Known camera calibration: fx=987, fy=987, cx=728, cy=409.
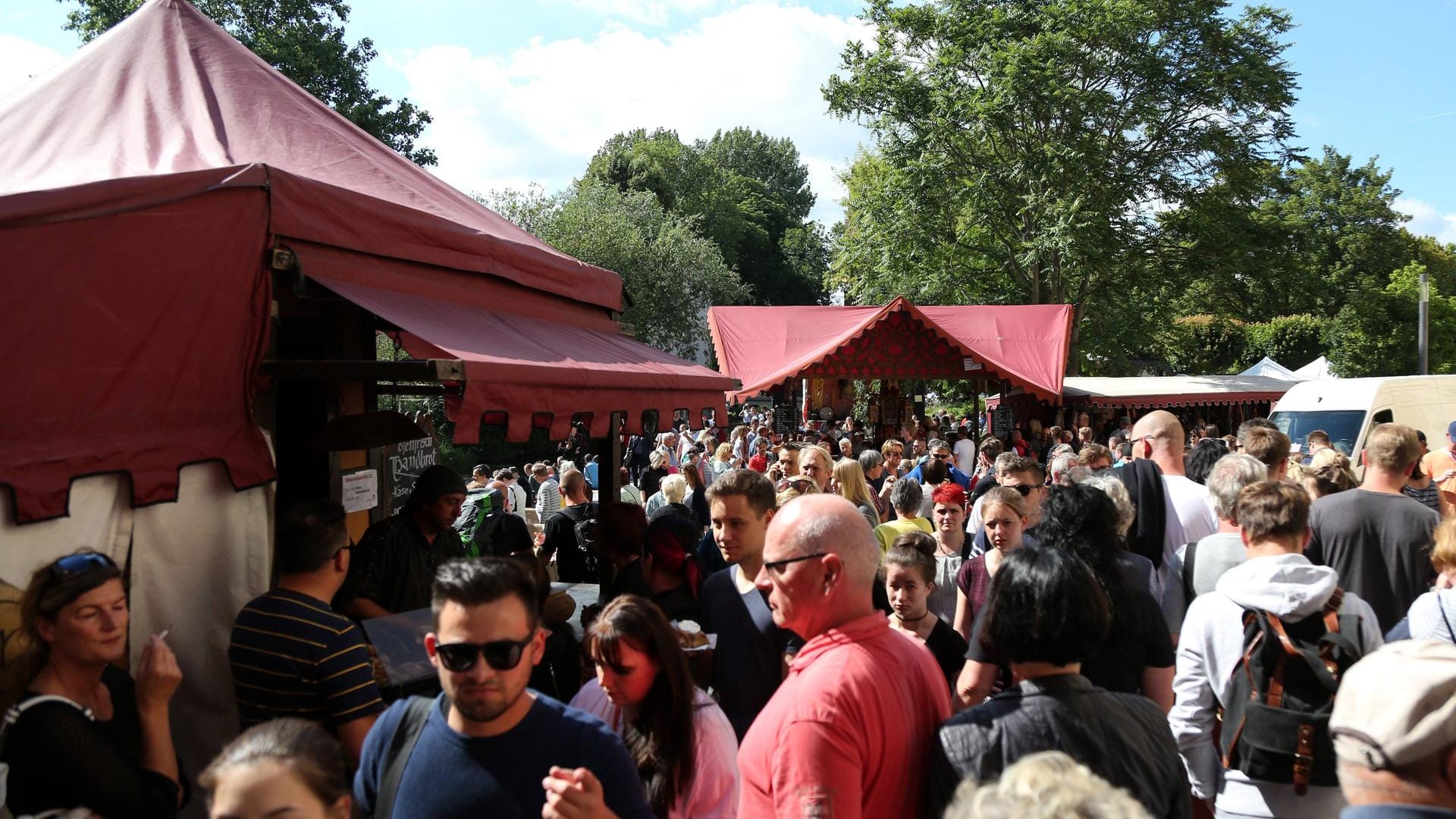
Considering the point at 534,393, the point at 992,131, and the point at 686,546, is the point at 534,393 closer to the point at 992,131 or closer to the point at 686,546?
the point at 686,546

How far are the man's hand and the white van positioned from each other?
1428 cm

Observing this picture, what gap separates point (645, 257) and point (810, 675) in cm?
3784

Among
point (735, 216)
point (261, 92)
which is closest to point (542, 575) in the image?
point (261, 92)

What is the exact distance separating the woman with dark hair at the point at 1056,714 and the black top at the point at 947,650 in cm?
154

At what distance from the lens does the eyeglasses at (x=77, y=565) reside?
273 cm

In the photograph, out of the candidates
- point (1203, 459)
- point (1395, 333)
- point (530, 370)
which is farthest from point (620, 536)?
point (1395, 333)

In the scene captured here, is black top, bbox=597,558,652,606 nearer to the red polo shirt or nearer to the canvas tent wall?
the canvas tent wall

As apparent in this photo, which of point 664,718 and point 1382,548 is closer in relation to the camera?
point 664,718

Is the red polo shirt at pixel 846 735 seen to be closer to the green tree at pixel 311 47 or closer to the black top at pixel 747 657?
the black top at pixel 747 657

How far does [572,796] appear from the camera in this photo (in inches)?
80.7

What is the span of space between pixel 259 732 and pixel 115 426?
2.17 m

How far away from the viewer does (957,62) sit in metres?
27.0

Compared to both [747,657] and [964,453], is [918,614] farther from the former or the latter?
[964,453]

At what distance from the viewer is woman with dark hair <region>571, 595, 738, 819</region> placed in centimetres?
273
